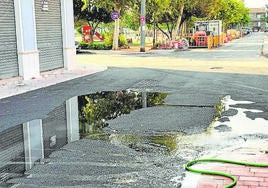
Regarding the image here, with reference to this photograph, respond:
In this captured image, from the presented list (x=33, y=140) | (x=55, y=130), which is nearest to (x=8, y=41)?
(x=55, y=130)

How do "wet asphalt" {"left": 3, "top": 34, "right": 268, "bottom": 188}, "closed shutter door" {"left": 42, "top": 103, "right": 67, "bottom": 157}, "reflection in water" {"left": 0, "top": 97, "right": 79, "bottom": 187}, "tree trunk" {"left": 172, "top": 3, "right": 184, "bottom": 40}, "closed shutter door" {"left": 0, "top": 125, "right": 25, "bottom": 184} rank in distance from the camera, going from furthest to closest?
"tree trunk" {"left": 172, "top": 3, "right": 184, "bottom": 40} → "closed shutter door" {"left": 42, "top": 103, "right": 67, "bottom": 157} → "reflection in water" {"left": 0, "top": 97, "right": 79, "bottom": 187} → "closed shutter door" {"left": 0, "top": 125, "right": 25, "bottom": 184} → "wet asphalt" {"left": 3, "top": 34, "right": 268, "bottom": 188}

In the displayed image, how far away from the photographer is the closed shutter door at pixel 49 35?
17.0 meters

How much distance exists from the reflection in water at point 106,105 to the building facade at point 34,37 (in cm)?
441

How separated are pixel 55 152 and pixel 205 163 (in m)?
2.42

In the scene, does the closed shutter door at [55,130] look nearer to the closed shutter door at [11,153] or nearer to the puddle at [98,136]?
the puddle at [98,136]

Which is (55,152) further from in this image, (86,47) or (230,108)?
(86,47)

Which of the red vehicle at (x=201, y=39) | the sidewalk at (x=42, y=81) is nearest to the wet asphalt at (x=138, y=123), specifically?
the sidewalk at (x=42, y=81)

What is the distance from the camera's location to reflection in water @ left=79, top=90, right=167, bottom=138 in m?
8.73

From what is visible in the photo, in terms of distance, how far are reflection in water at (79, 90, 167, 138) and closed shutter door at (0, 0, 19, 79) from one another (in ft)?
14.2

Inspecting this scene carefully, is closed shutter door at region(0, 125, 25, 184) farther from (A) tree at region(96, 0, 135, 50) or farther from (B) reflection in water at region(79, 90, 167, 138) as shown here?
(A) tree at region(96, 0, 135, 50)

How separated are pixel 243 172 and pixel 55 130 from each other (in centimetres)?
399

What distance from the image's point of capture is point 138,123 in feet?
28.1

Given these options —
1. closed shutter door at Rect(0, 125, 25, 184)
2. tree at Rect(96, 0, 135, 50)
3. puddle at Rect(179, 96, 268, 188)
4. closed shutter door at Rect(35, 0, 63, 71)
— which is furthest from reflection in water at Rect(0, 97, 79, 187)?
tree at Rect(96, 0, 135, 50)

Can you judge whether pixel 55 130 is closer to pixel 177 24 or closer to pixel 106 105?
pixel 106 105
